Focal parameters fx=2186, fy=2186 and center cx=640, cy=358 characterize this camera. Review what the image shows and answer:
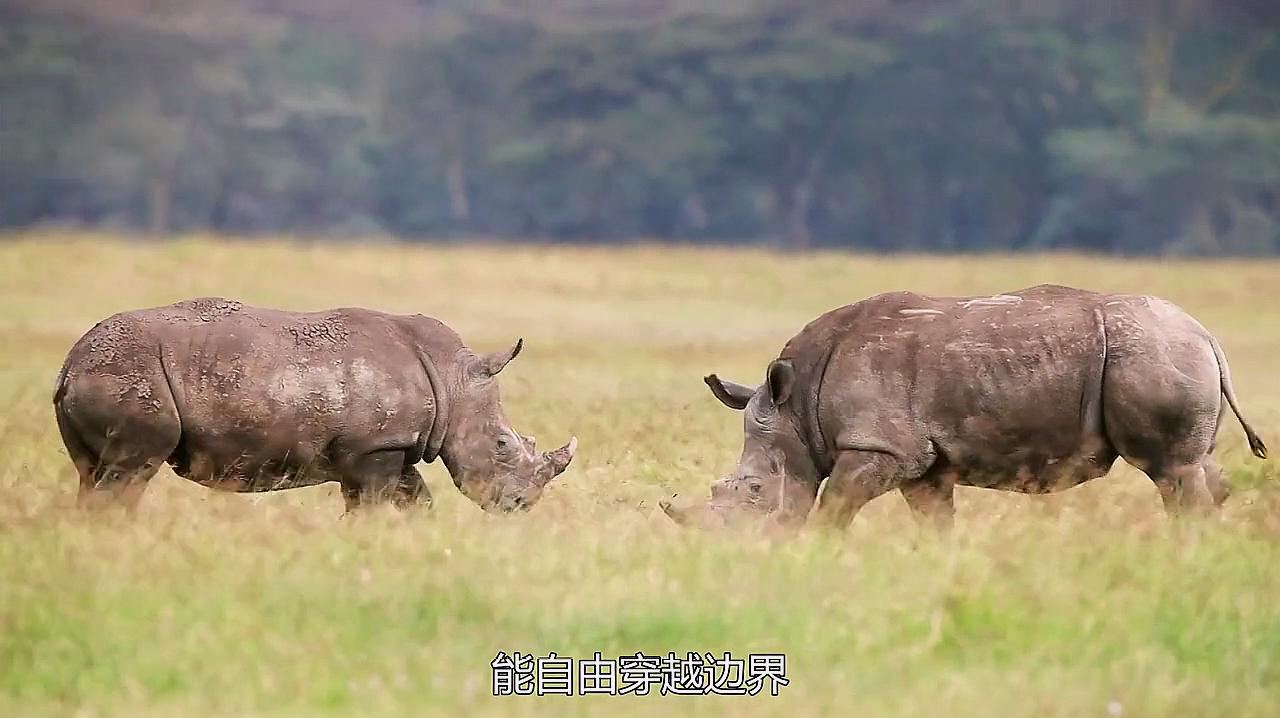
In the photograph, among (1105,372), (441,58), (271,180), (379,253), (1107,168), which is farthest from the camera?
(441,58)

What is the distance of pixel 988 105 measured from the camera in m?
59.0

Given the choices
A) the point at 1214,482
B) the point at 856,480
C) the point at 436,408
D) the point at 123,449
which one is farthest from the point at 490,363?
the point at 1214,482

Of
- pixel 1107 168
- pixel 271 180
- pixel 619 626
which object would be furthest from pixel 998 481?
pixel 271 180

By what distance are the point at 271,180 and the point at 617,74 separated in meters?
10.5

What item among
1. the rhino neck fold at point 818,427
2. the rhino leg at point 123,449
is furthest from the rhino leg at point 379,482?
the rhino neck fold at point 818,427

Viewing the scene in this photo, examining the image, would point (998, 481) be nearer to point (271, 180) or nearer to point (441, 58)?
point (271, 180)

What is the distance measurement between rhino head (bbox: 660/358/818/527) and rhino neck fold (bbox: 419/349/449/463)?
48.9 inches

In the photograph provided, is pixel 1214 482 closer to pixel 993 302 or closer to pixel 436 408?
pixel 993 302

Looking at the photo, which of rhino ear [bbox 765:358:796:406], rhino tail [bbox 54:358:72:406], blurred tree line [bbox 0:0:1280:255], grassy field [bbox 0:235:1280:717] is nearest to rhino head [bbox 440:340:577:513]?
grassy field [bbox 0:235:1280:717]

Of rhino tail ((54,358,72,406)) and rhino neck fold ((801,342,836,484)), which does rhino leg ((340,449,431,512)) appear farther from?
rhino neck fold ((801,342,836,484))

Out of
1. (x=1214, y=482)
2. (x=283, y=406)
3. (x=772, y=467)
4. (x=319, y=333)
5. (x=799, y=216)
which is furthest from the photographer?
(x=799, y=216)

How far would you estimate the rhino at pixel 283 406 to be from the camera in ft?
30.3

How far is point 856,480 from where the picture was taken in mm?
9203

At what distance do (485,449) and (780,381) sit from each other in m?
1.48
